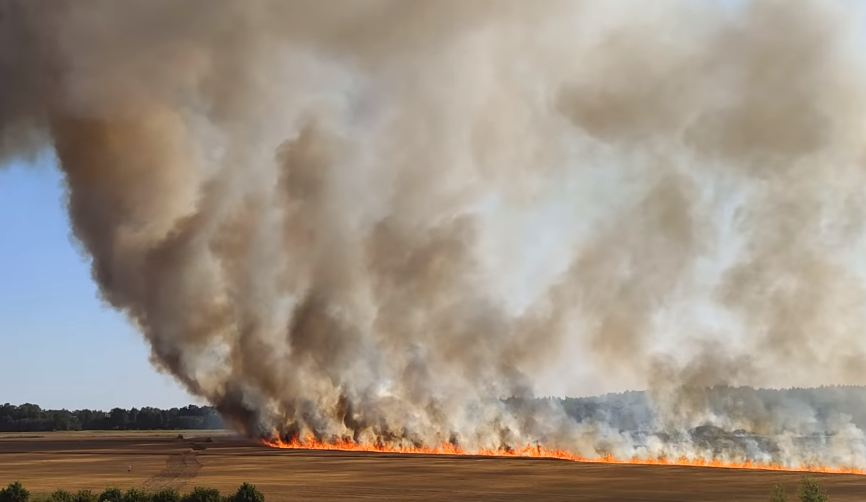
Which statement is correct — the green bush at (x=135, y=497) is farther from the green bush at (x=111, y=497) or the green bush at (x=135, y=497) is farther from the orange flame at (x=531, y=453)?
the orange flame at (x=531, y=453)

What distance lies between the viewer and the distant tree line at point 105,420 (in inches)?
6334

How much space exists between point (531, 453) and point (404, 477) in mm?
26146

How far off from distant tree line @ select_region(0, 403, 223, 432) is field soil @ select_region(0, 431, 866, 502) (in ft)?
329

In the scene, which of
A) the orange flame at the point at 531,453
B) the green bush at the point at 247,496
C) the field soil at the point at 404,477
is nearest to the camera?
the green bush at the point at 247,496

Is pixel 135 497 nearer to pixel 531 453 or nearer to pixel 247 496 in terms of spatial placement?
pixel 247 496

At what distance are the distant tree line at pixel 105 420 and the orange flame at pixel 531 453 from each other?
79281 mm

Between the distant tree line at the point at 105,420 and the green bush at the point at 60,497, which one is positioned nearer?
the green bush at the point at 60,497

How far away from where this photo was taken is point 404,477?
151ft

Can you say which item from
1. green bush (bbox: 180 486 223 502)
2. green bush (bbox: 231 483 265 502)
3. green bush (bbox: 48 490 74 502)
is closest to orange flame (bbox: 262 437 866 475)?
green bush (bbox: 231 483 265 502)

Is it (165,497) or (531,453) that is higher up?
(531,453)

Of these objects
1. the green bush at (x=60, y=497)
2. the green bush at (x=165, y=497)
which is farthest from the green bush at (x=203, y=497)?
the green bush at (x=60, y=497)

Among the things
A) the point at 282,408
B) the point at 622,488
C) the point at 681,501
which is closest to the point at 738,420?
the point at 622,488

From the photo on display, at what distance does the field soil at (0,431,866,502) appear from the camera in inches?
1475

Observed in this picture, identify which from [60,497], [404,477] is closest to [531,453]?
[404,477]
